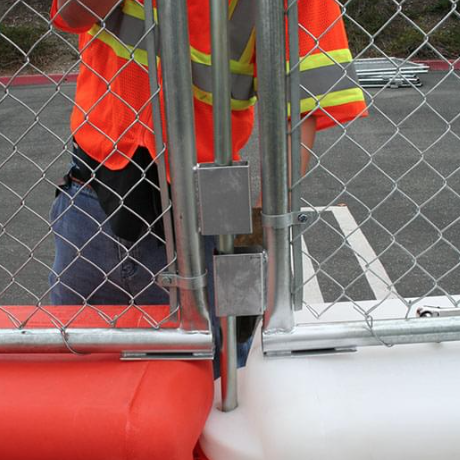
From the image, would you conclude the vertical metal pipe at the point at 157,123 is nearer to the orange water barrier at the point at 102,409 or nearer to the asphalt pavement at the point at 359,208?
the orange water barrier at the point at 102,409

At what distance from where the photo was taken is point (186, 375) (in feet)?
3.57

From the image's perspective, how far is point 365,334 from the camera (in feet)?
3.64

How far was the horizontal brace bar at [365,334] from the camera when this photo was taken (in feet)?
3.65

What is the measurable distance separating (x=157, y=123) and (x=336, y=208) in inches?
130

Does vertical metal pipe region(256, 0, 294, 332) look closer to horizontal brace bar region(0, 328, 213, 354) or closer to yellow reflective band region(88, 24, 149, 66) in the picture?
horizontal brace bar region(0, 328, 213, 354)

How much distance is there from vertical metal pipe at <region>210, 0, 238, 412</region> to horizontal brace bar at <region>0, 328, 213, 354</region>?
0.04 meters

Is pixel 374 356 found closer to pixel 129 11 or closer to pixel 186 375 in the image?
pixel 186 375

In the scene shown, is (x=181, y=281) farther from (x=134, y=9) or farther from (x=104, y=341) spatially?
(x=134, y=9)

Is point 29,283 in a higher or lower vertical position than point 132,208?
lower

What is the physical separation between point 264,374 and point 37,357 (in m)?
0.42

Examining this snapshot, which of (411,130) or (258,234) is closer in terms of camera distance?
(258,234)

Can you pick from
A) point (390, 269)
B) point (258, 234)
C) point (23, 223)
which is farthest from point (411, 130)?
point (258, 234)

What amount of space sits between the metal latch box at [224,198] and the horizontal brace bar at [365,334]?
0.23 meters

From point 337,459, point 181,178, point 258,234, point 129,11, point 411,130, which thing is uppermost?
point 129,11
